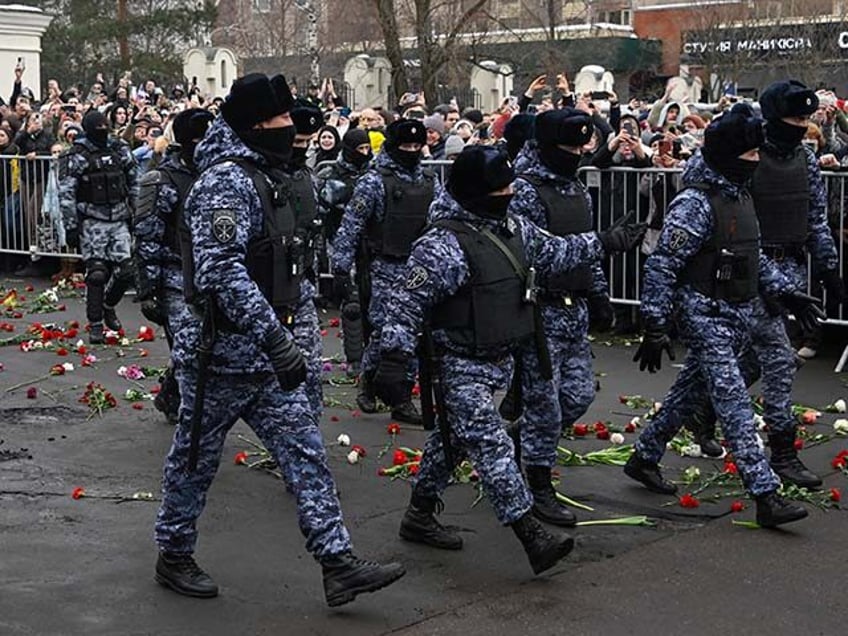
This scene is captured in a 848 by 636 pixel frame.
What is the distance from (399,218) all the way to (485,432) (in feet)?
11.0

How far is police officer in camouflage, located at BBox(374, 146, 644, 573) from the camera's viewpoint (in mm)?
6363

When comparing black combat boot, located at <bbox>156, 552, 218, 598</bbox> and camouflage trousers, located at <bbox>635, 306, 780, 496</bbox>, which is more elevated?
camouflage trousers, located at <bbox>635, 306, 780, 496</bbox>

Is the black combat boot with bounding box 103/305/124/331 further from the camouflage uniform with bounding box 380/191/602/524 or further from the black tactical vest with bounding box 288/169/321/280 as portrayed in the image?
the camouflage uniform with bounding box 380/191/602/524

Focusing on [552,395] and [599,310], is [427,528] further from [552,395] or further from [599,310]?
[599,310]

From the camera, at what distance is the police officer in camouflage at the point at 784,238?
26.4 ft

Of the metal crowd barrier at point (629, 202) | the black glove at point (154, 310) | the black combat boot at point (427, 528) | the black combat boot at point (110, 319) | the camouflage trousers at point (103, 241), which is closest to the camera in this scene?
the black combat boot at point (427, 528)

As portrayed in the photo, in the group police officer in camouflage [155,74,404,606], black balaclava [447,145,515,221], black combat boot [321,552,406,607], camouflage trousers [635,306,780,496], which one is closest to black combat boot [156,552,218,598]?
police officer in camouflage [155,74,404,606]

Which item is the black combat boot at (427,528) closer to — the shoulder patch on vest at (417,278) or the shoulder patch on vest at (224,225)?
the shoulder patch on vest at (417,278)

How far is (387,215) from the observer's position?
31.5 ft

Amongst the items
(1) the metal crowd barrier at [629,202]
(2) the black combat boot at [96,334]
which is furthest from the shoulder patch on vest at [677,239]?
(2) the black combat boot at [96,334]

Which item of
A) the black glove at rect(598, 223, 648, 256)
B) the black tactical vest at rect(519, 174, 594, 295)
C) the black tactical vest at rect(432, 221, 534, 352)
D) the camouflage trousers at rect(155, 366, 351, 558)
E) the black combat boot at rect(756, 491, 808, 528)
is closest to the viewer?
the camouflage trousers at rect(155, 366, 351, 558)

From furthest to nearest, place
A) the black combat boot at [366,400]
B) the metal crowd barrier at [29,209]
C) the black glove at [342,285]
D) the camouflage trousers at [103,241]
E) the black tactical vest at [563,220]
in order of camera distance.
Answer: the metal crowd barrier at [29,209] < the camouflage trousers at [103,241] < the black combat boot at [366,400] < the black glove at [342,285] < the black tactical vest at [563,220]

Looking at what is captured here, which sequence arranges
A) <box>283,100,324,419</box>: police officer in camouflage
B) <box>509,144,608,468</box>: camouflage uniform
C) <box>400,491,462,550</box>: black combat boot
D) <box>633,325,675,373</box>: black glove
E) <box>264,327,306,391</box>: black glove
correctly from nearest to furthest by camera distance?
<box>264,327,306,391</box>: black glove
<box>283,100,324,419</box>: police officer in camouflage
<box>400,491,462,550</box>: black combat boot
<box>509,144,608,468</box>: camouflage uniform
<box>633,325,675,373</box>: black glove

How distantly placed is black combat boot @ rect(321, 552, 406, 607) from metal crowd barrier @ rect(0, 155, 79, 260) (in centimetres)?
1182
